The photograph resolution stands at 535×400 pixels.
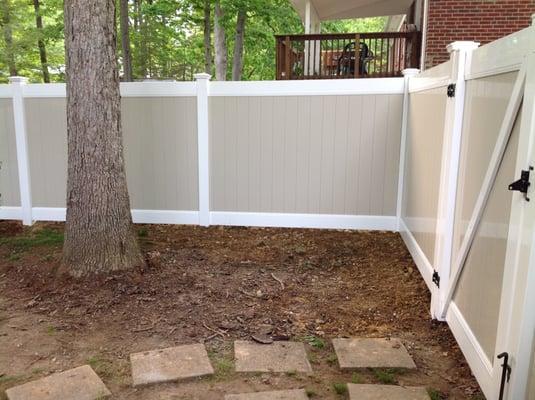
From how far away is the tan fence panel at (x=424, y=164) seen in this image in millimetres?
3559

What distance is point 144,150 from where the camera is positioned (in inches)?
225

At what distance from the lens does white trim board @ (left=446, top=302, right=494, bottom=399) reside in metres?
2.39

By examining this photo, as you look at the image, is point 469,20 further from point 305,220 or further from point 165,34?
point 165,34

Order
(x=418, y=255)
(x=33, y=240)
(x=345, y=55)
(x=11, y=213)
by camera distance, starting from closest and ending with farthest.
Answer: (x=418, y=255)
(x=33, y=240)
(x=11, y=213)
(x=345, y=55)

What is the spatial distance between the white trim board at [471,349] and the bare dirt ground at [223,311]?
0.09 metres

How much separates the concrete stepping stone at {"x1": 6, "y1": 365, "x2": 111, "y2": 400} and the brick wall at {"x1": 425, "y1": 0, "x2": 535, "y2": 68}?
23.9 feet

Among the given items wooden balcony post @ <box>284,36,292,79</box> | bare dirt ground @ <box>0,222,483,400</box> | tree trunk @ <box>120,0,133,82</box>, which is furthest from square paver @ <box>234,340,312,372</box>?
tree trunk @ <box>120,0,133,82</box>

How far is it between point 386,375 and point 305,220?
121 inches

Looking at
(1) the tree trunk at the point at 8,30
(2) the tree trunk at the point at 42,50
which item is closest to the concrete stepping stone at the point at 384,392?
(1) the tree trunk at the point at 8,30

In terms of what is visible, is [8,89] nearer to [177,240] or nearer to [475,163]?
[177,240]

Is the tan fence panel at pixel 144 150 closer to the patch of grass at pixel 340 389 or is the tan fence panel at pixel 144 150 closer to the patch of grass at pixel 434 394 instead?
the patch of grass at pixel 340 389

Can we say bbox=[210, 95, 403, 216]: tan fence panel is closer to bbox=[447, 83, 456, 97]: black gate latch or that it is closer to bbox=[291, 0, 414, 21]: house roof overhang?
bbox=[447, 83, 456, 97]: black gate latch

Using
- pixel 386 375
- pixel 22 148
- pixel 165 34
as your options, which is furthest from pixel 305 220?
pixel 165 34

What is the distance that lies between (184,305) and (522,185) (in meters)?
2.54
